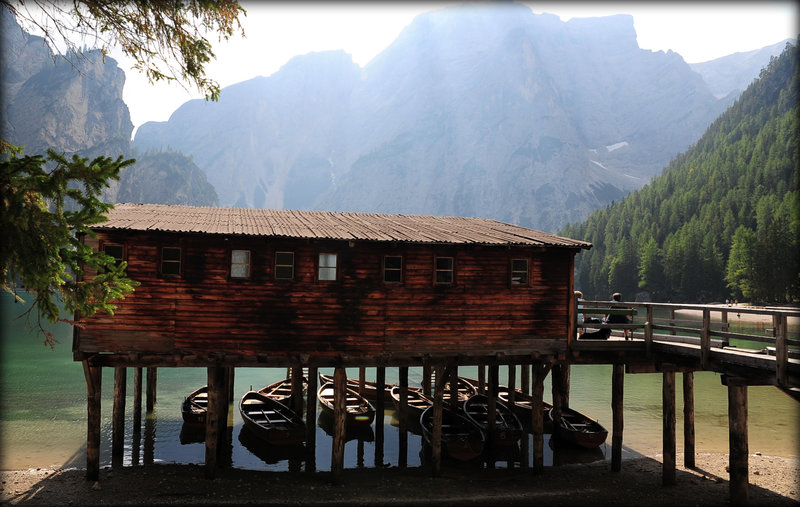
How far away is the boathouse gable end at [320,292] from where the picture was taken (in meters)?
18.6

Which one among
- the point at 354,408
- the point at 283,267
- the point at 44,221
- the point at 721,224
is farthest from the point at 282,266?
the point at 721,224

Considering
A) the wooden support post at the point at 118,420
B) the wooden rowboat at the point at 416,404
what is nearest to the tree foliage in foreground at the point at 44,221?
the wooden support post at the point at 118,420

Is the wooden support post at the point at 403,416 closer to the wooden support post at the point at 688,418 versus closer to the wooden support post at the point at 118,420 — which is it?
the wooden support post at the point at 688,418

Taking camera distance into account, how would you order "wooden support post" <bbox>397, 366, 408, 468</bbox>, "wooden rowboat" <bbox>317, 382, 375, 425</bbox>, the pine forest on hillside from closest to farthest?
"wooden support post" <bbox>397, 366, 408, 468</bbox>
"wooden rowboat" <bbox>317, 382, 375, 425</bbox>
the pine forest on hillside

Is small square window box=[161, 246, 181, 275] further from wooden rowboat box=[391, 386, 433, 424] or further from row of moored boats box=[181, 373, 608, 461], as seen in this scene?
wooden rowboat box=[391, 386, 433, 424]

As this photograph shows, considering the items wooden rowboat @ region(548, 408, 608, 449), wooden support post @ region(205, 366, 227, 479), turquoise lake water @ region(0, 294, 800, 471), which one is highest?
wooden support post @ region(205, 366, 227, 479)

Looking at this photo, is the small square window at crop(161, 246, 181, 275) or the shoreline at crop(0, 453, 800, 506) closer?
the shoreline at crop(0, 453, 800, 506)

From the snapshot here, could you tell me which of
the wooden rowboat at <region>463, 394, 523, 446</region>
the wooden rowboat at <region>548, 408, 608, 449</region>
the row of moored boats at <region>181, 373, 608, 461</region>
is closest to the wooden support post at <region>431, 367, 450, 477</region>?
the row of moored boats at <region>181, 373, 608, 461</region>

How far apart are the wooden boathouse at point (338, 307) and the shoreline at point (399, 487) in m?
0.98

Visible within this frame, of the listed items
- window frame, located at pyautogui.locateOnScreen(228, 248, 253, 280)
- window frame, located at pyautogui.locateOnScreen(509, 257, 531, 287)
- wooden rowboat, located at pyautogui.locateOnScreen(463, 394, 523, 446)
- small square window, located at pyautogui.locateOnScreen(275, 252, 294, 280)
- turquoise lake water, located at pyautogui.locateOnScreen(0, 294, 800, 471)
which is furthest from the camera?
wooden rowboat, located at pyautogui.locateOnScreen(463, 394, 523, 446)

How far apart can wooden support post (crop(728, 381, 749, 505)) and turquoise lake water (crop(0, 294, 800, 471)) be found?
7918 mm

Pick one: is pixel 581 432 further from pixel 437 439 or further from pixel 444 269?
pixel 444 269

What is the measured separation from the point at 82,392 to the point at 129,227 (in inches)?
914

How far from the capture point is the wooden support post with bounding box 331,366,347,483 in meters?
19.6
